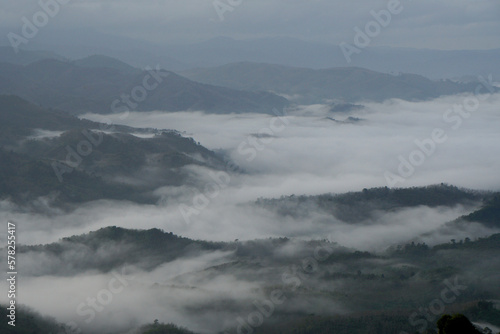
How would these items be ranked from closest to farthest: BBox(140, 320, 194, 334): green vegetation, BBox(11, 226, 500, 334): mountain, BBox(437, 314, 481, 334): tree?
1. BBox(437, 314, 481, 334): tree
2. BBox(140, 320, 194, 334): green vegetation
3. BBox(11, 226, 500, 334): mountain

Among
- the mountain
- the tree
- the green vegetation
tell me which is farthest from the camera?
the mountain

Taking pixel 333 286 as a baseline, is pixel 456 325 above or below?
below

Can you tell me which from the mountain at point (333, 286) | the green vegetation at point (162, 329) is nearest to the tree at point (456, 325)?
the mountain at point (333, 286)

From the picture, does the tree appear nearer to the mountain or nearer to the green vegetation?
the mountain

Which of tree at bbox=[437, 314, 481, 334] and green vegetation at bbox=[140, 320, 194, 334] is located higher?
tree at bbox=[437, 314, 481, 334]

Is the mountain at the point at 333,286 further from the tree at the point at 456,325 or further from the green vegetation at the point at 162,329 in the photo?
the tree at the point at 456,325

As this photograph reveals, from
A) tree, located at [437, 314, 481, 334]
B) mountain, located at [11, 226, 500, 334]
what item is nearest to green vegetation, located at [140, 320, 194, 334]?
mountain, located at [11, 226, 500, 334]

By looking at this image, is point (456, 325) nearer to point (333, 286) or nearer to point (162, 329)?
point (162, 329)

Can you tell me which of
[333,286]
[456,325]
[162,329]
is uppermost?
[333,286]

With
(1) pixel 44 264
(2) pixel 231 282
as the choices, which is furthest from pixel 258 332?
(1) pixel 44 264

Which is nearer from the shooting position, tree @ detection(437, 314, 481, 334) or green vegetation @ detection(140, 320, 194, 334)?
tree @ detection(437, 314, 481, 334)

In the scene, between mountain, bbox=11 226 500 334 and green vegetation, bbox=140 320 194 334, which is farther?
mountain, bbox=11 226 500 334

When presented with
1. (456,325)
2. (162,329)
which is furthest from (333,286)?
(456,325)
